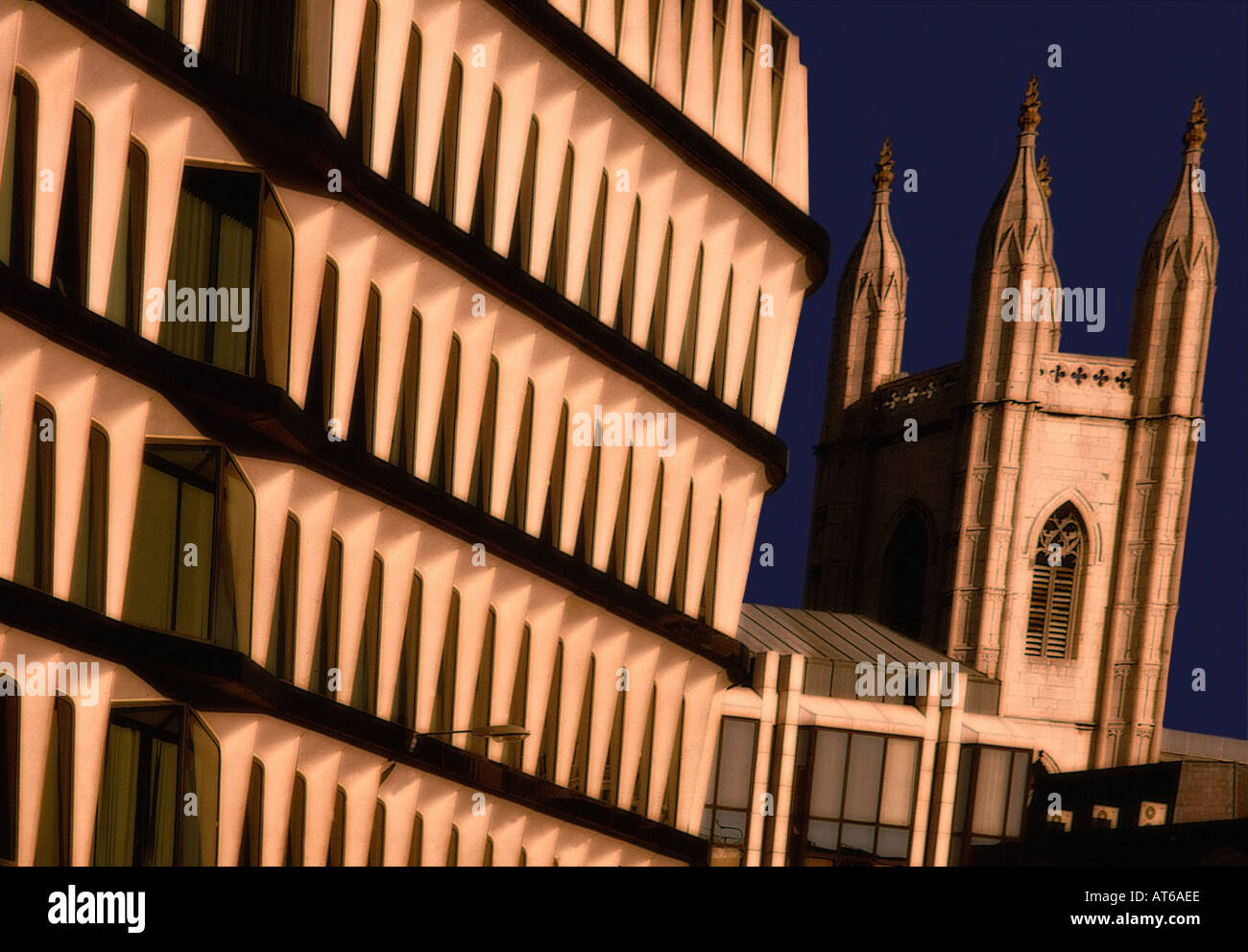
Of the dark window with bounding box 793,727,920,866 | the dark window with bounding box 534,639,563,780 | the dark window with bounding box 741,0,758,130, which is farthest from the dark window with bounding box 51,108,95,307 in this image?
the dark window with bounding box 793,727,920,866

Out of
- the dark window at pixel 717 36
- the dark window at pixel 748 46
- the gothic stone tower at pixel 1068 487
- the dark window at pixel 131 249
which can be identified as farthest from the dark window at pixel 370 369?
the gothic stone tower at pixel 1068 487

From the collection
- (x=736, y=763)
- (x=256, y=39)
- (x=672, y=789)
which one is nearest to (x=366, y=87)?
(x=256, y=39)

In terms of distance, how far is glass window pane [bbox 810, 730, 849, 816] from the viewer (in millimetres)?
50531

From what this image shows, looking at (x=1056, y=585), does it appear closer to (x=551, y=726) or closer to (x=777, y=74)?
(x=777, y=74)

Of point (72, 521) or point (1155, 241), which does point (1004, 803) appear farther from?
point (72, 521)

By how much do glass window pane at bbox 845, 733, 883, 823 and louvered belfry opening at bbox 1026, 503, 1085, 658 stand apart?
21490mm

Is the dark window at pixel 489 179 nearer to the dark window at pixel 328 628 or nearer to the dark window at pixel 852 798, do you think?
the dark window at pixel 328 628

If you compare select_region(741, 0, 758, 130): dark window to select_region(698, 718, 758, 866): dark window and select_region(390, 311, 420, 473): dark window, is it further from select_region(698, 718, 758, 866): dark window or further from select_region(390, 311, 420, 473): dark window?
select_region(698, 718, 758, 866): dark window

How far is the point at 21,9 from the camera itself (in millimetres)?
23938

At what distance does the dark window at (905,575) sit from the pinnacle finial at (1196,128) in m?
14.3

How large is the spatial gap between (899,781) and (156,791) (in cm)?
2712

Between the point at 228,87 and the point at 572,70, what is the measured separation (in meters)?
8.54

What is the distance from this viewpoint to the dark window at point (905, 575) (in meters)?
74.8
